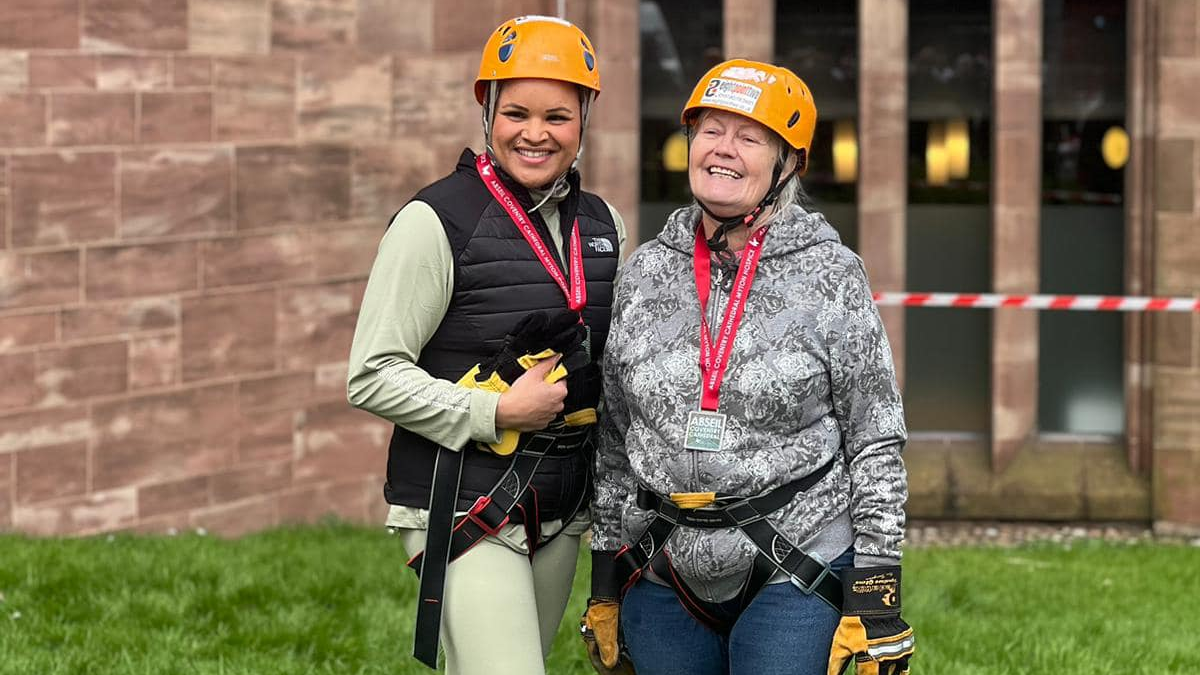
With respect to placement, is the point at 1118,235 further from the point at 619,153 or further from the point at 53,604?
the point at 53,604

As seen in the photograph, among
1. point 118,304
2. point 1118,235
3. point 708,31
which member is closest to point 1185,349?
point 1118,235

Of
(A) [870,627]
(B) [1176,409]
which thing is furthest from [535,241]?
(B) [1176,409]

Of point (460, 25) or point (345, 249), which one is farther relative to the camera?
point (460, 25)

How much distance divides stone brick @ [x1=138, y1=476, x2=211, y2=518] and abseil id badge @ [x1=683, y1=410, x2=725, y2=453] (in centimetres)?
587

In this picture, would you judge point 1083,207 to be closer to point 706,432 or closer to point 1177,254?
point 1177,254

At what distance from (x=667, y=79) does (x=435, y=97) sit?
5.87ft

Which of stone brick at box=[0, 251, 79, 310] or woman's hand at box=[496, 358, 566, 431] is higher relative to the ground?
stone brick at box=[0, 251, 79, 310]

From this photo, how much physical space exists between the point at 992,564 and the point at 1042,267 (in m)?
3.08

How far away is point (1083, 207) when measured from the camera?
1116 cm

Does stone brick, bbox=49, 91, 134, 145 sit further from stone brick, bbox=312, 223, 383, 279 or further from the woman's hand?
the woman's hand

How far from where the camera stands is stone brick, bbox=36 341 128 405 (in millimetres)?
8359

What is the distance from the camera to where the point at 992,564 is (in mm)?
8680

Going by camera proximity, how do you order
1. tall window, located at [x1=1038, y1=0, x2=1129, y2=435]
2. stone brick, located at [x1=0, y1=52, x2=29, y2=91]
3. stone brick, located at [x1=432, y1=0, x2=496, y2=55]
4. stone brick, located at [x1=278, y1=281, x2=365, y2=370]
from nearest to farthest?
stone brick, located at [x1=0, y1=52, x2=29, y2=91] < stone brick, located at [x1=278, y1=281, x2=365, y2=370] < stone brick, located at [x1=432, y1=0, x2=496, y2=55] < tall window, located at [x1=1038, y1=0, x2=1129, y2=435]

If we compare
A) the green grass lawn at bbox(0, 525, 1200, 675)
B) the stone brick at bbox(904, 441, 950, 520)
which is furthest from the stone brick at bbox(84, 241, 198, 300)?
the stone brick at bbox(904, 441, 950, 520)
